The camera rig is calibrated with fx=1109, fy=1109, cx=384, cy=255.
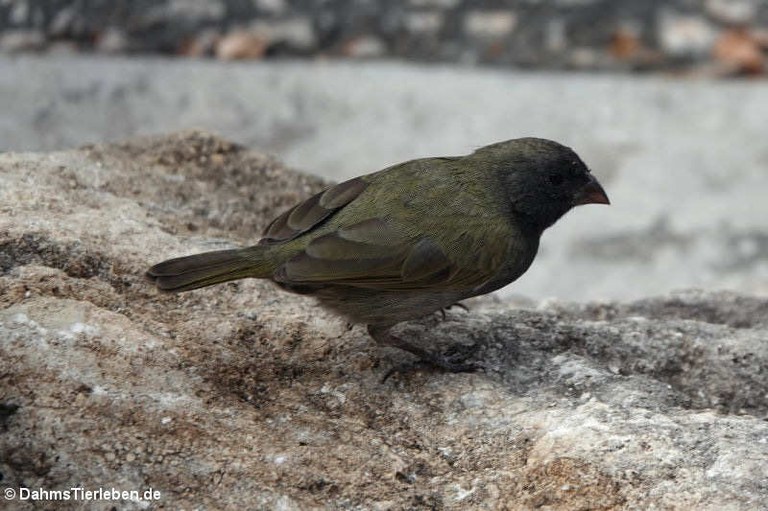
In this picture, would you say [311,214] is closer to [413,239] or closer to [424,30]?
[413,239]

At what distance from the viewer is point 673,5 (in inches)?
344

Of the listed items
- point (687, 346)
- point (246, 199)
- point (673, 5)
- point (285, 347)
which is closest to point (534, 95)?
point (673, 5)

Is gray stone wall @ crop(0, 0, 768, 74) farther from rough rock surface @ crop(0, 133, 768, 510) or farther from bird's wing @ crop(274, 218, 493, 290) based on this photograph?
bird's wing @ crop(274, 218, 493, 290)

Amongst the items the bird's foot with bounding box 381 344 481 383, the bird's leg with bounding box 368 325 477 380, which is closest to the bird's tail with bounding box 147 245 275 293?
the bird's leg with bounding box 368 325 477 380

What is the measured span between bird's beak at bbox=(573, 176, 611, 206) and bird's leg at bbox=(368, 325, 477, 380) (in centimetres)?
82

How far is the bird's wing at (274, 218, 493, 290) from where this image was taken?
13.0 ft

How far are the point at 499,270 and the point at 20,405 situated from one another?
1.76 meters

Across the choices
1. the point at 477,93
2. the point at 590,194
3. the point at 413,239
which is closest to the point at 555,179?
the point at 590,194

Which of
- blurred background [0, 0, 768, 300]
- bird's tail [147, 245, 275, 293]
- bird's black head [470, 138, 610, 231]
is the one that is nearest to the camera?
bird's tail [147, 245, 275, 293]


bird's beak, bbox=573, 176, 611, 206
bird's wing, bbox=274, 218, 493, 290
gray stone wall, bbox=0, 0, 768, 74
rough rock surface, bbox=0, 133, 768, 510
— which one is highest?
gray stone wall, bbox=0, 0, 768, 74

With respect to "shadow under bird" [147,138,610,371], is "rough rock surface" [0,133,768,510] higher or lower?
lower

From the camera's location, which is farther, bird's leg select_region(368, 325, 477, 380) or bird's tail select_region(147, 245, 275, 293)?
bird's leg select_region(368, 325, 477, 380)

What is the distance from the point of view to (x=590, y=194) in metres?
4.43

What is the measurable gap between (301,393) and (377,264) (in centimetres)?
56
